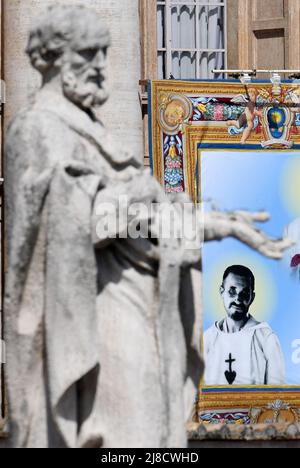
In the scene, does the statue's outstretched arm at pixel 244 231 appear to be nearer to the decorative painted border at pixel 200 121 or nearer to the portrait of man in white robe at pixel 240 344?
the portrait of man in white robe at pixel 240 344

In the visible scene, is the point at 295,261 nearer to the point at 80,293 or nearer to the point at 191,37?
the point at 191,37

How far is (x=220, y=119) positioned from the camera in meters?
21.1

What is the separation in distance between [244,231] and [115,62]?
35.8 feet

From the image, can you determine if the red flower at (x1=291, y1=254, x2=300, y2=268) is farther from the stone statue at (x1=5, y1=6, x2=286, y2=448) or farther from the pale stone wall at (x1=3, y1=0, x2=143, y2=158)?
the stone statue at (x1=5, y1=6, x2=286, y2=448)

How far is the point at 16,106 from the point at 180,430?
1172 cm

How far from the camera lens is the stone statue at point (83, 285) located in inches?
393

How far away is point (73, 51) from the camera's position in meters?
10.3

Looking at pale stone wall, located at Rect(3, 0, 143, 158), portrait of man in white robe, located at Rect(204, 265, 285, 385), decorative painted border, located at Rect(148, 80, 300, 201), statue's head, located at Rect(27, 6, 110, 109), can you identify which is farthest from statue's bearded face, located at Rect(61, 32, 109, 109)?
decorative painted border, located at Rect(148, 80, 300, 201)

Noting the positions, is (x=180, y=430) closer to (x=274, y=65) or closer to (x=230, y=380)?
(x=230, y=380)

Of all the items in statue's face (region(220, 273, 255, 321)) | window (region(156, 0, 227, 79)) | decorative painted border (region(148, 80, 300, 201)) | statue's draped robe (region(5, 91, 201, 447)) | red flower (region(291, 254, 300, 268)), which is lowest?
statue's draped robe (region(5, 91, 201, 447))

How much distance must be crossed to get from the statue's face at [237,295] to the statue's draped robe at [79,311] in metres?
10.5

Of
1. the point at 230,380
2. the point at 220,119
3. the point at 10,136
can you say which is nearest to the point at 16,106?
the point at 220,119

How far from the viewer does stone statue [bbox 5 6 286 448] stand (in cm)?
998

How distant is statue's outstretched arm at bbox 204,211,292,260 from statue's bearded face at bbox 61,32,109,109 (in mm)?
714
